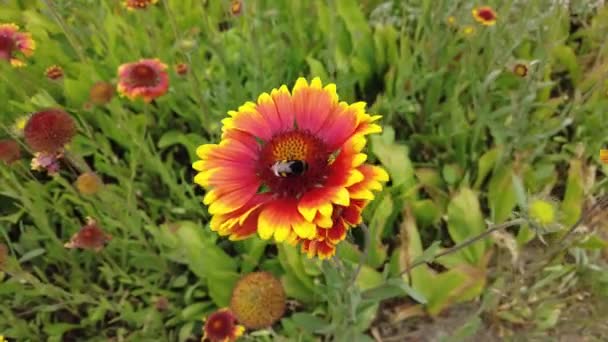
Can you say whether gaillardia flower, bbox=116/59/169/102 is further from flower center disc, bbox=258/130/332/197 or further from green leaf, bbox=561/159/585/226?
green leaf, bbox=561/159/585/226

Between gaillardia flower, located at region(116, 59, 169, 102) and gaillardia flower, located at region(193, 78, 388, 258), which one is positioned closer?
gaillardia flower, located at region(193, 78, 388, 258)

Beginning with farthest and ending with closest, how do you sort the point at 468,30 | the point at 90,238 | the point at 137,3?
the point at 468,30, the point at 137,3, the point at 90,238

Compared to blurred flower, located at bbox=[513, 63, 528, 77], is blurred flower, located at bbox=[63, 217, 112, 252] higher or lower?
lower

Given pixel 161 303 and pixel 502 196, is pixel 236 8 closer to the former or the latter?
pixel 161 303

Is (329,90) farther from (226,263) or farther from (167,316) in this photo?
(167,316)

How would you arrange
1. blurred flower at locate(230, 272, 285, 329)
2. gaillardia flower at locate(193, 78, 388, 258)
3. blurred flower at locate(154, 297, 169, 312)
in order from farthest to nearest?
blurred flower at locate(154, 297, 169, 312), blurred flower at locate(230, 272, 285, 329), gaillardia flower at locate(193, 78, 388, 258)

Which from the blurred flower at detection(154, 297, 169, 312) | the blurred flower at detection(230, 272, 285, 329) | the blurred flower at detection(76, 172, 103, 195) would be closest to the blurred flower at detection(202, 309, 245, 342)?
the blurred flower at detection(230, 272, 285, 329)

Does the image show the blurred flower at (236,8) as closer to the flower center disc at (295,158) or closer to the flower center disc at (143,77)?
the flower center disc at (143,77)

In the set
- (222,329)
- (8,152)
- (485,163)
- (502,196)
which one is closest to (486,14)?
(485,163)
